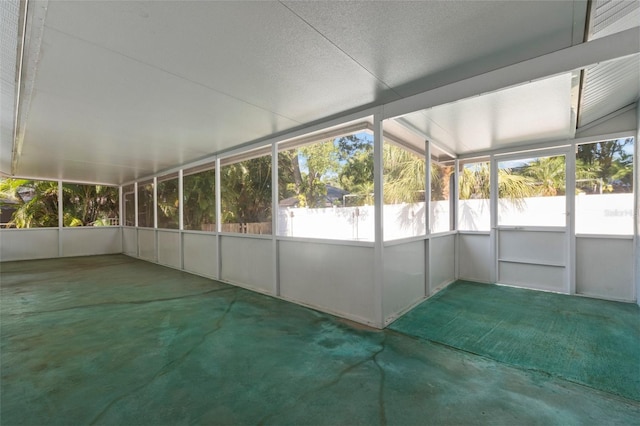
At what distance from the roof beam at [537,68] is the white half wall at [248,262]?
3142 mm

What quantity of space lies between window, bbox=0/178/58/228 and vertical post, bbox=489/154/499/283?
13.7m

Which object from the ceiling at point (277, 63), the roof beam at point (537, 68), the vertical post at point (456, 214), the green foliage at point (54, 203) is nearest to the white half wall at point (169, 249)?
the ceiling at point (277, 63)

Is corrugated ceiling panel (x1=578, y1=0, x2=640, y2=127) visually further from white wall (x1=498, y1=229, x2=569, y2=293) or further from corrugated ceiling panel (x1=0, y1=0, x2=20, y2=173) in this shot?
corrugated ceiling panel (x1=0, y1=0, x2=20, y2=173)

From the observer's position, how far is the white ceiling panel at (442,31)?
1.66 meters

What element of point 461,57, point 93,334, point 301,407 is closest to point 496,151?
point 461,57

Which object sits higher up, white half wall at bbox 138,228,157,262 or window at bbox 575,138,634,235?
window at bbox 575,138,634,235

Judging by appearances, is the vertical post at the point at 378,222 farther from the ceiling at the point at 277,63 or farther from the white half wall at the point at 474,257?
the white half wall at the point at 474,257

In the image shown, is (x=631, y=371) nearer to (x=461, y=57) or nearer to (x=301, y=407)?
(x=301, y=407)

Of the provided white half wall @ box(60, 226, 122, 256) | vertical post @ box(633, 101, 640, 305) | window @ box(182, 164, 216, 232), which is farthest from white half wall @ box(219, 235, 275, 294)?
white half wall @ box(60, 226, 122, 256)

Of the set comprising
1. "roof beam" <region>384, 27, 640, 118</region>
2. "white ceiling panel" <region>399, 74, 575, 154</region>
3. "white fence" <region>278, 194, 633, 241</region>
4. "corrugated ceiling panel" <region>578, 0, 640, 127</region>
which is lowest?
"white fence" <region>278, 194, 633, 241</region>

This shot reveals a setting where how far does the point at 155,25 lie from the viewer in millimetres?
1791

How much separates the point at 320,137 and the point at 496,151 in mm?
3447

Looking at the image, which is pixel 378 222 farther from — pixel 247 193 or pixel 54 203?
pixel 54 203

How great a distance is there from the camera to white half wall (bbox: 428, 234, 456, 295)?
4.52 meters
